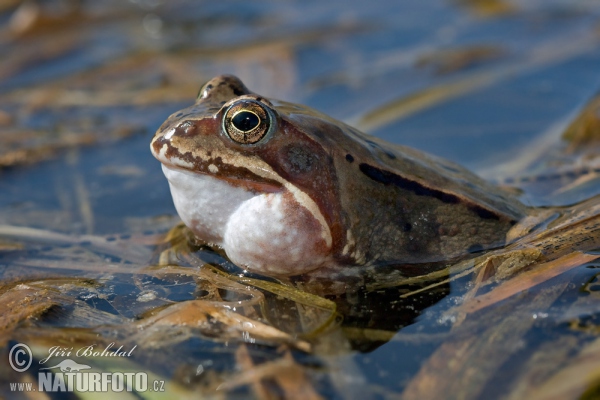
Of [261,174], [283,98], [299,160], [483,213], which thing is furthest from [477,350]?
[283,98]

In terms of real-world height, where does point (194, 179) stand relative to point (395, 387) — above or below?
above

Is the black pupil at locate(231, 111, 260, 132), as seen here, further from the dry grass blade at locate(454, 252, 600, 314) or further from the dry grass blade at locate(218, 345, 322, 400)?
the dry grass blade at locate(454, 252, 600, 314)

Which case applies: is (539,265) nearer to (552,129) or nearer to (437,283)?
(437,283)

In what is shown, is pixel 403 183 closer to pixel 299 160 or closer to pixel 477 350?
pixel 299 160

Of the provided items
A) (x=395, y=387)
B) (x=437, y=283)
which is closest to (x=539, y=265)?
(x=437, y=283)

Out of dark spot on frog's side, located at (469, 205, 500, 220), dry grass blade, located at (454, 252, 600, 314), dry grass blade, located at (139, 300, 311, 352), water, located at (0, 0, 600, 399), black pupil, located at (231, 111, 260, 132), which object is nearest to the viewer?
water, located at (0, 0, 600, 399)

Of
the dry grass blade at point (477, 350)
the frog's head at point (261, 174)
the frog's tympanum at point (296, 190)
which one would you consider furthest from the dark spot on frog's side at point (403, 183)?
the dry grass blade at point (477, 350)

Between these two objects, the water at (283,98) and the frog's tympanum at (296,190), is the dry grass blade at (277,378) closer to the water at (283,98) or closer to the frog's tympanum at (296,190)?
the water at (283,98)

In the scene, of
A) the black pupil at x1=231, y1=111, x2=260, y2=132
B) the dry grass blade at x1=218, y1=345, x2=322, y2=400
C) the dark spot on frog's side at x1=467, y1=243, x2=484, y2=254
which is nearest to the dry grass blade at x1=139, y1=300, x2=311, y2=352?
the dry grass blade at x1=218, y1=345, x2=322, y2=400
